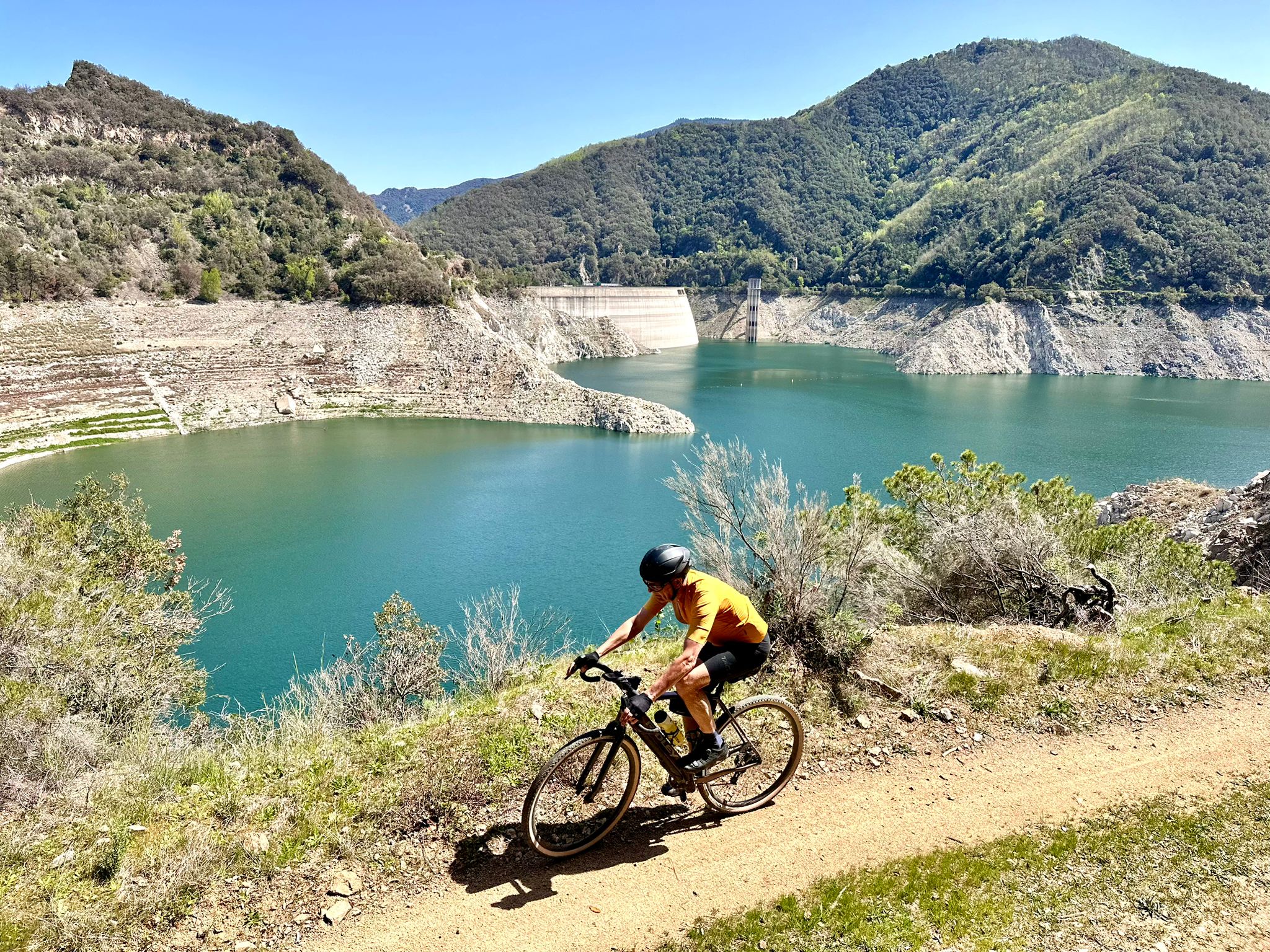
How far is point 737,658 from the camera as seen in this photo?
15.8 feet

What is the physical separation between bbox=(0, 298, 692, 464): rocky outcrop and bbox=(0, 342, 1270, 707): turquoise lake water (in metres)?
1.98

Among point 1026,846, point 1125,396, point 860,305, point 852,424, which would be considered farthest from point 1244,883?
point 860,305

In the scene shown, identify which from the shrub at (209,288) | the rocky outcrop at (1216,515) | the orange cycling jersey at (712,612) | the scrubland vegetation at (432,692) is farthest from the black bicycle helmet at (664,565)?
the shrub at (209,288)

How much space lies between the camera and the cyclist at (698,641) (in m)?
4.51

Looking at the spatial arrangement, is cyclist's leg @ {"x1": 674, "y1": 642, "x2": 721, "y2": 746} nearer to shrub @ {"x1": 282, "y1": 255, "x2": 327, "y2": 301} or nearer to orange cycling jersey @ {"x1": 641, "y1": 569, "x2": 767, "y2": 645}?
orange cycling jersey @ {"x1": 641, "y1": 569, "x2": 767, "y2": 645}

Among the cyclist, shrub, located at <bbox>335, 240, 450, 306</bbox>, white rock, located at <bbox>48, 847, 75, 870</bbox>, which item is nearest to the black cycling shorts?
the cyclist

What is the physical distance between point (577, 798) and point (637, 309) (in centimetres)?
10280

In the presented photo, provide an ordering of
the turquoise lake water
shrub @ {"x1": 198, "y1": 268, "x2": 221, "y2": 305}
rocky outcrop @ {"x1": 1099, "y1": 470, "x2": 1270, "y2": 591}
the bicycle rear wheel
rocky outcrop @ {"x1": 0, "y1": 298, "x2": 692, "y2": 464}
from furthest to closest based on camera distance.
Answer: shrub @ {"x1": 198, "y1": 268, "x2": 221, "y2": 305}
rocky outcrop @ {"x1": 0, "y1": 298, "x2": 692, "y2": 464}
the turquoise lake water
rocky outcrop @ {"x1": 1099, "y1": 470, "x2": 1270, "y2": 591}
the bicycle rear wheel

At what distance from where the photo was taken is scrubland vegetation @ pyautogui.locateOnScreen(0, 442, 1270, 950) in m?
4.54

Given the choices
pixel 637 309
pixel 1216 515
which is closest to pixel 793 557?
pixel 1216 515

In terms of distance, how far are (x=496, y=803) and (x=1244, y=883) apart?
5088 millimetres

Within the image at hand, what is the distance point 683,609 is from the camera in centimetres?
468

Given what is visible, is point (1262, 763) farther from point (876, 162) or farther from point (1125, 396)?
point (876, 162)

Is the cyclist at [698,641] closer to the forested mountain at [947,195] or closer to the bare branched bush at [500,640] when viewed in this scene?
the bare branched bush at [500,640]
